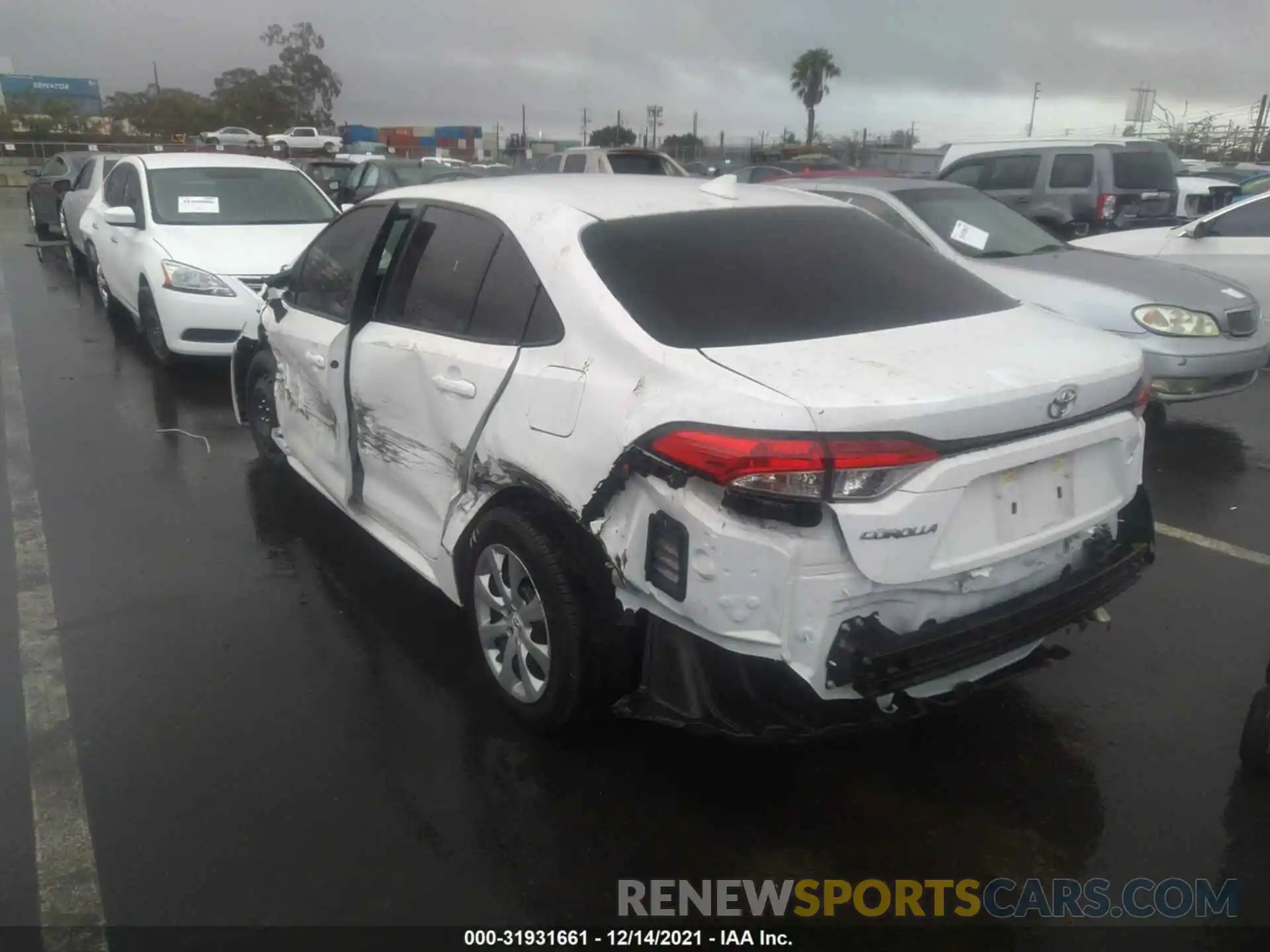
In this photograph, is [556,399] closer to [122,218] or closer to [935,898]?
[935,898]

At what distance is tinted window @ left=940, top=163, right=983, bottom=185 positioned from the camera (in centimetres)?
1239

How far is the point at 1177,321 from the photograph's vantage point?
627 cm

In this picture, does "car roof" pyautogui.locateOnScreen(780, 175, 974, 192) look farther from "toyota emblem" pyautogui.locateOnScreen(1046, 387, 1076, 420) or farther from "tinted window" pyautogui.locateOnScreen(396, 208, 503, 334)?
"toyota emblem" pyautogui.locateOnScreen(1046, 387, 1076, 420)

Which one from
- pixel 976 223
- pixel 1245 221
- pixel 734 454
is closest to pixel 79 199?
pixel 976 223

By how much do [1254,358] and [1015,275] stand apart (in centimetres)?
154

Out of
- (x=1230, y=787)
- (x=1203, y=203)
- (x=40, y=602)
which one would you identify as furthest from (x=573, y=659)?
(x=1203, y=203)

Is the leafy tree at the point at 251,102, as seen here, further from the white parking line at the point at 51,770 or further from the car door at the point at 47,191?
the white parking line at the point at 51,770

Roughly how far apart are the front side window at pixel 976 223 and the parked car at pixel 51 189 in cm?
1474

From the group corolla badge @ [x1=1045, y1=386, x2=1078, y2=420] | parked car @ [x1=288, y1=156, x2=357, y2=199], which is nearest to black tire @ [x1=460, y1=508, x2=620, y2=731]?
corolla badge @ [x1=1045, y1=386, x2=1078, y2=420]

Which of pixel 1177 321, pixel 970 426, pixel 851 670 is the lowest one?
pixel 851 670

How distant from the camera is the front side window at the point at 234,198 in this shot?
8539 mm

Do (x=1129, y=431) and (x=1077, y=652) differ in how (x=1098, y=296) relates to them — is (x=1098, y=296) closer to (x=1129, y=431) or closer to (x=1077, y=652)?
(x=1077, y=652)

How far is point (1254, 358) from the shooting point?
21.1ft

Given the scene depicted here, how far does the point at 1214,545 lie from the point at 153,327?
7.57m
